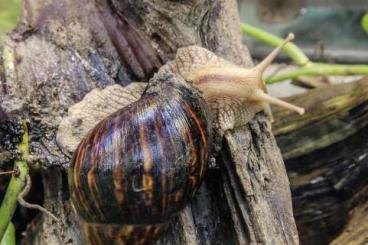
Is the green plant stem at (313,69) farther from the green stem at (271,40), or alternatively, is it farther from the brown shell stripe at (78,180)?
the brown shell stripe at (78,180)

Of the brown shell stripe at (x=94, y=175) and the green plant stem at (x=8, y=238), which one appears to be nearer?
the brown shell stripe at (x=94, y=175)

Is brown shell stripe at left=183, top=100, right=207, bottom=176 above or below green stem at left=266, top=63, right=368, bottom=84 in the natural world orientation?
below

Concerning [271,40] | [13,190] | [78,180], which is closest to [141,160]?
[78,180]

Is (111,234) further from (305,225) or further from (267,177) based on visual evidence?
(305,225)

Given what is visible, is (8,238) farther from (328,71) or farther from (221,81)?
(328,71)

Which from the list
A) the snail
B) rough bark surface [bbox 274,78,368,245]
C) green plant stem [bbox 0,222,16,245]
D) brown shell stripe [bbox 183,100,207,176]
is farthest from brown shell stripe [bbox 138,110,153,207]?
rough bark surface [bbox 274,78,368,245]

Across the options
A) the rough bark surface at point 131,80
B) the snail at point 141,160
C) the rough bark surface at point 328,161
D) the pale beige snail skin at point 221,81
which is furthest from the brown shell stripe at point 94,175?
the rough bark surface at point 328,161

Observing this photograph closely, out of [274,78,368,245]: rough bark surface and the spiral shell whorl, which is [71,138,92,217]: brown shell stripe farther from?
[274,78,368,245]: rough bark surface
